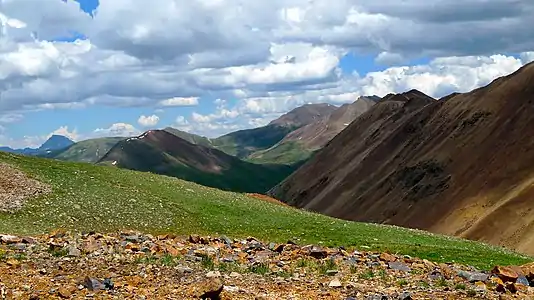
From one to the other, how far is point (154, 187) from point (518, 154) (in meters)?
94.4

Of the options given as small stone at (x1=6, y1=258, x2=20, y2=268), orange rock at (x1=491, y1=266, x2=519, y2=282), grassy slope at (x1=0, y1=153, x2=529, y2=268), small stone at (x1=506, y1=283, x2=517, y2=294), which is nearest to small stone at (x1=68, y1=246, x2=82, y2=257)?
small stone at (x1=6, y1=258, x2=20, y2=268)

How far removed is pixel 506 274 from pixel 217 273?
8670 millimetres

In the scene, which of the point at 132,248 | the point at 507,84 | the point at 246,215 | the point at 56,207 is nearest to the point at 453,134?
the point at 507,84

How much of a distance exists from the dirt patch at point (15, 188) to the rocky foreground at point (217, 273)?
14.2 meters

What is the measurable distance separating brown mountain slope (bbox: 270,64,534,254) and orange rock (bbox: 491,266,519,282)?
231 feet

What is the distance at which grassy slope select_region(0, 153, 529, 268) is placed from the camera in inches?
1351

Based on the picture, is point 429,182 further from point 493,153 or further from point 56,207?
point 56,207

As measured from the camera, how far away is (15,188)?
37.8 m

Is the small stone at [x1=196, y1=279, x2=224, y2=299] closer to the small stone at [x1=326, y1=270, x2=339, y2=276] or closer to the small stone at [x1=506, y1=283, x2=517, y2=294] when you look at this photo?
the small stone at [x1=326, y1=270, x2=339, y2=276]

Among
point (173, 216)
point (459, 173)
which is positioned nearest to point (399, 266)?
point (173, 216)

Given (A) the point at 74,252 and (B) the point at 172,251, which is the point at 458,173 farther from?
(A) the point at 74,252

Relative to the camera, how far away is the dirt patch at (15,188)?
35250 mm

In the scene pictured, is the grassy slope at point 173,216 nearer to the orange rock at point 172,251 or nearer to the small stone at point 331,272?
the orange rock at point 172,251

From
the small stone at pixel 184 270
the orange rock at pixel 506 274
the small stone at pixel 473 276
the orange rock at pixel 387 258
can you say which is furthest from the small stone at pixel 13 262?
the orange rock at pixel 506 274
